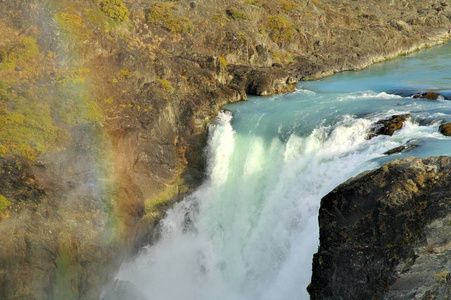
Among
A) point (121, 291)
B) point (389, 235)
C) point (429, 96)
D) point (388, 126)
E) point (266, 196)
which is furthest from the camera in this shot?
point (429, 96)

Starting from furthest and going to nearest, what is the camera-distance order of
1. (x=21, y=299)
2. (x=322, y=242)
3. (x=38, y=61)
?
(x=38, y=61)
(x=21, y=299)
(x=322, y=242)

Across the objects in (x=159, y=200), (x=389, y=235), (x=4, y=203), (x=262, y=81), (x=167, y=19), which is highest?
(x=167, y=19)

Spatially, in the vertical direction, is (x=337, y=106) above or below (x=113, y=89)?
below

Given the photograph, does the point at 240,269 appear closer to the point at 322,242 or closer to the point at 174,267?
the point at 174,267

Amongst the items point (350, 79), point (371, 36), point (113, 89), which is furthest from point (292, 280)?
point (371, 36)

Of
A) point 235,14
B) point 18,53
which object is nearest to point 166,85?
point 18,53

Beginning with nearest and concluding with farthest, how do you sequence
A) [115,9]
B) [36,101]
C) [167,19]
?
[36,101], [115,9], [167,19]

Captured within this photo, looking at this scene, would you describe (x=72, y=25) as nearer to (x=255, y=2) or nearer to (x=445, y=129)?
(x=445, y=129)

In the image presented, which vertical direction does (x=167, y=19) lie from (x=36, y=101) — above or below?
above
